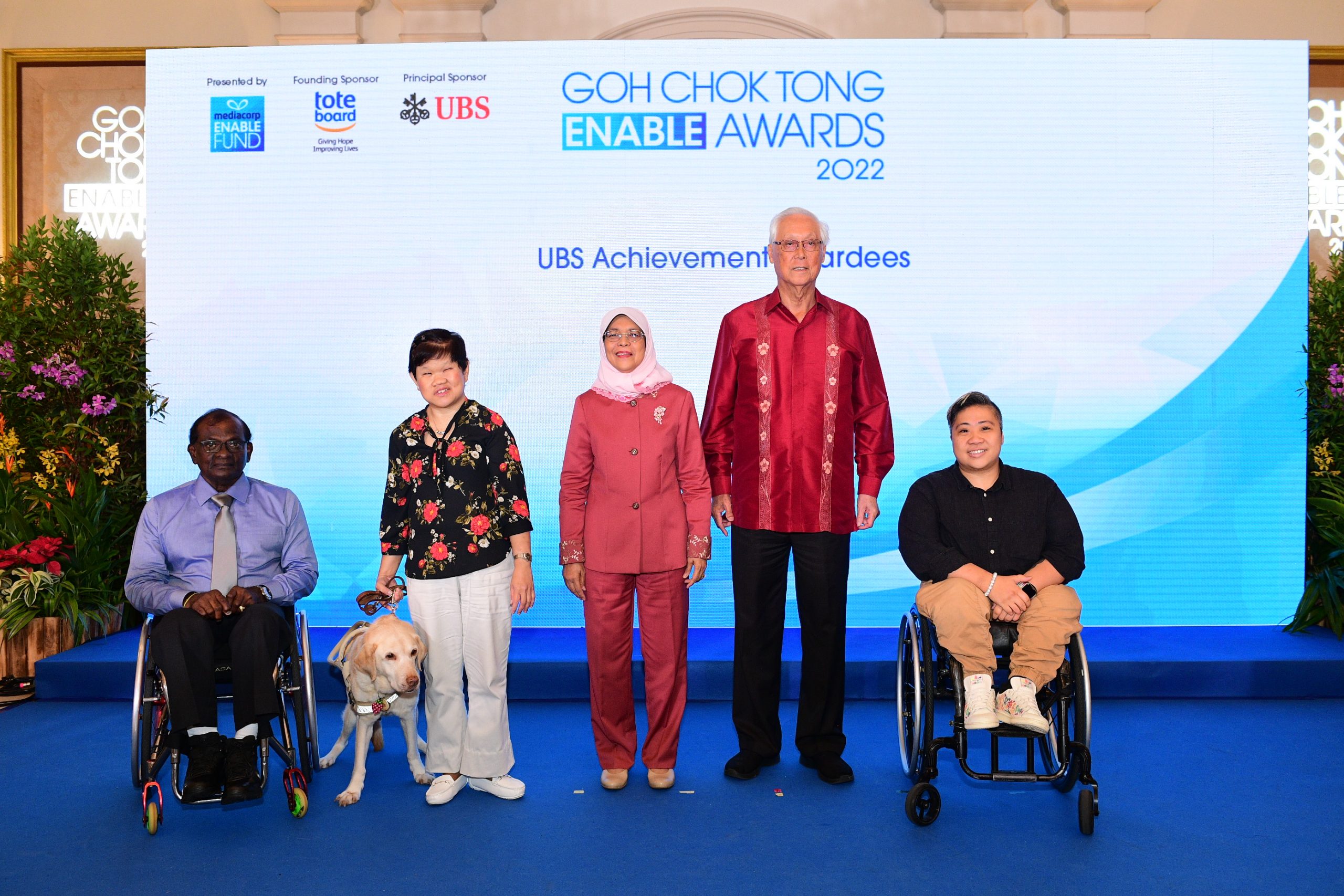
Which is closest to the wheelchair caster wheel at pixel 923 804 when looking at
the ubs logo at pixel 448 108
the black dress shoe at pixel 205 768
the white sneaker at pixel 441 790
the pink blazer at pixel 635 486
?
the pink blazer at pixel 635 486

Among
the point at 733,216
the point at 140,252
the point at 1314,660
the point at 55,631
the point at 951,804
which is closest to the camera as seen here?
the point at 951,804

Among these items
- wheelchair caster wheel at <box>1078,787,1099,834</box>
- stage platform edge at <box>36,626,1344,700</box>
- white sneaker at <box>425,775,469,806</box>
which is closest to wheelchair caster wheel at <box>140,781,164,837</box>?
white sneaker at <box>425,775,469,806</box>

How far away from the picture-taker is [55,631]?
4.15 meters

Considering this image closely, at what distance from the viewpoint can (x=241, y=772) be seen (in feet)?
8.68

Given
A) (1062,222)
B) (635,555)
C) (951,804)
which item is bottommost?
(951,804)

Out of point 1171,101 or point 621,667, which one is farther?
point 1171,101

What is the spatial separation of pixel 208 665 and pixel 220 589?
291 millimetres

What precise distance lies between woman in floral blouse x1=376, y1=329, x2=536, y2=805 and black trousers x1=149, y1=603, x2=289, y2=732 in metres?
0.35

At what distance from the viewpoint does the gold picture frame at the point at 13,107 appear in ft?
21.4

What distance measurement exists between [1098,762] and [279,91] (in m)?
4.29

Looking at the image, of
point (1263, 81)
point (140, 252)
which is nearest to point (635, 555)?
point (1263, 81)

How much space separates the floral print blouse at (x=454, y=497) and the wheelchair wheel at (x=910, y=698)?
1.16 metres

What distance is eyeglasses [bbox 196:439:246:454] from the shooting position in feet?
9.93

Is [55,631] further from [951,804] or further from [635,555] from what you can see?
[951,804]
